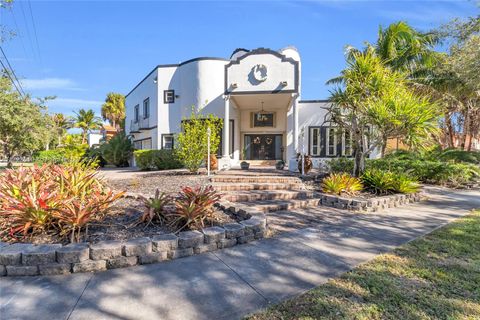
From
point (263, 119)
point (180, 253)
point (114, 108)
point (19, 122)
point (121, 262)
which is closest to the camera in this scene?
point (121, 262)

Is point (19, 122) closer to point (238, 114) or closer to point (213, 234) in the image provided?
point (238, 114)

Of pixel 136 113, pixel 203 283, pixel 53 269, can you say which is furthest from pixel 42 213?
pixel 136 113

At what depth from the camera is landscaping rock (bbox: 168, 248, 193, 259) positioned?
369 centimetres

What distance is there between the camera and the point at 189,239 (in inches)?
150

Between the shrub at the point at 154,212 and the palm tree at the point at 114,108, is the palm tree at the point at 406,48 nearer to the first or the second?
the shrub at the point at 154,212

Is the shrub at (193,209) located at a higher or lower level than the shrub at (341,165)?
lower

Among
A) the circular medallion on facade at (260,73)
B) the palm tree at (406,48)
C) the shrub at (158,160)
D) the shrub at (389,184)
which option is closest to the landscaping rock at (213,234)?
the shrub at (389,184)

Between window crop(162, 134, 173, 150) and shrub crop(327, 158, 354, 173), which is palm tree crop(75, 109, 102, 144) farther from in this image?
shrub crop(327, 158, 354, 173)

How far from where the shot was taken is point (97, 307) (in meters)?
2.53

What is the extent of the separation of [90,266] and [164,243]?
0.90m

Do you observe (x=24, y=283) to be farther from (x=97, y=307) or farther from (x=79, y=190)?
(x=79, y=190)

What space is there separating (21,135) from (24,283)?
726 inches

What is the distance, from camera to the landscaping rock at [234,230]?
4171 millimetres

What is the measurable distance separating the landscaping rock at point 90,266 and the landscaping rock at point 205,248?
1.18m
